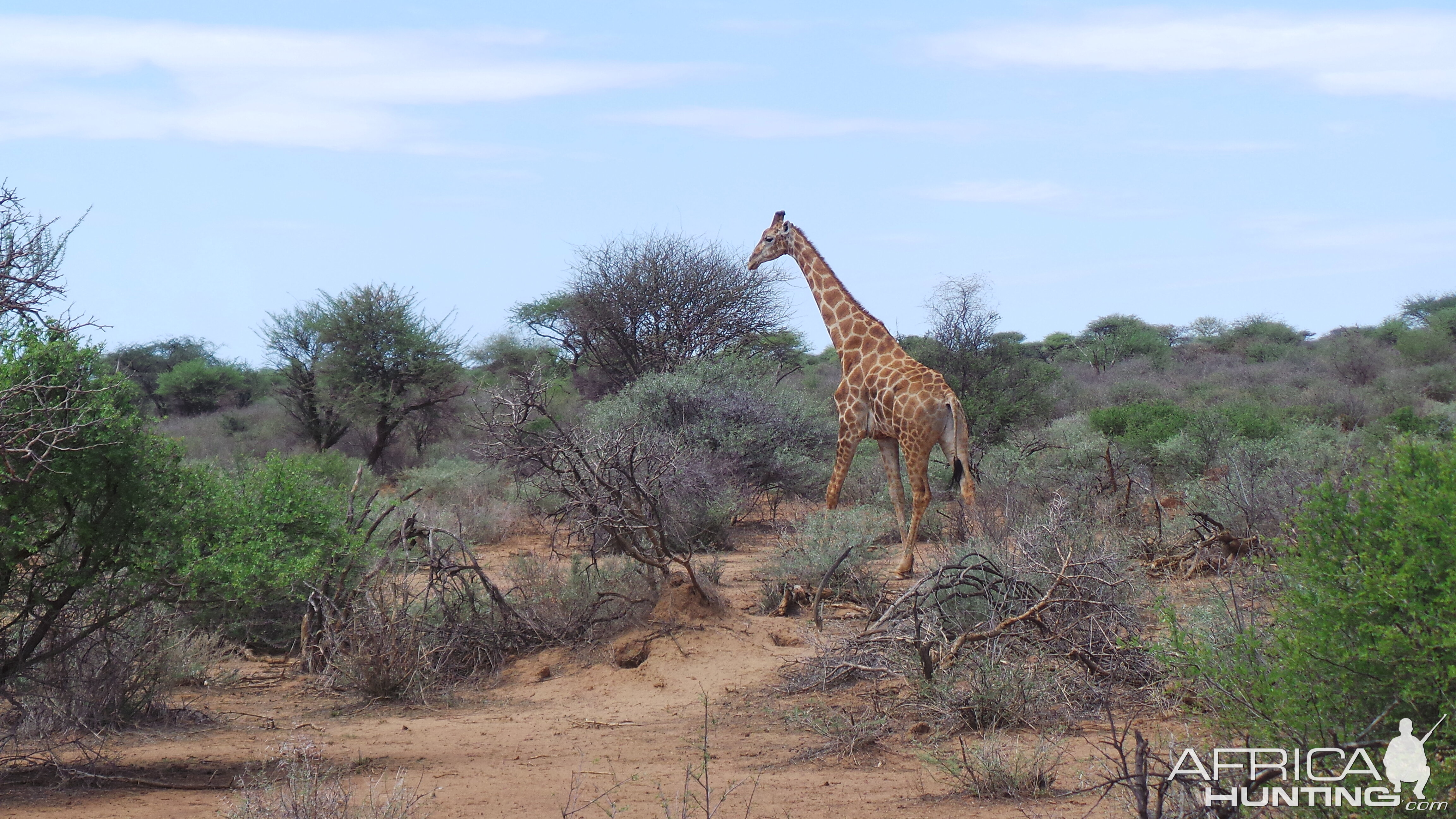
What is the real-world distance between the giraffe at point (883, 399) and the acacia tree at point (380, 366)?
38.1 ft

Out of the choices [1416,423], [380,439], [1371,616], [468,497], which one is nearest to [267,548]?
[1371,616]

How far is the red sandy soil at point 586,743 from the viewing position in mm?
4789

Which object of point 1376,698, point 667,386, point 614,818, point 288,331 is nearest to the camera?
point 1376,698

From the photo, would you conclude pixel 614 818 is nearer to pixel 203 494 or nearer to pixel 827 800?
pixel 827 800

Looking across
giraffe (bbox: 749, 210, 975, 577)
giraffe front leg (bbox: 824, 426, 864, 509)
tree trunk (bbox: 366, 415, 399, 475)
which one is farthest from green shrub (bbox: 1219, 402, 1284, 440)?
tree trunk (bbox: 366, 415, 399, 475)

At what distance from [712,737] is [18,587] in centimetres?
337

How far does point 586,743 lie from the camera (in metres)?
5.91

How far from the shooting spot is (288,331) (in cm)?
2278

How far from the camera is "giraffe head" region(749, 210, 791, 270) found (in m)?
11.4

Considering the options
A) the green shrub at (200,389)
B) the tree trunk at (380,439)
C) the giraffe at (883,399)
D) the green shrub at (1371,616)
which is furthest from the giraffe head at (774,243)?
the green shrub at (200,389)

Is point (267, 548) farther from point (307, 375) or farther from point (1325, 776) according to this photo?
point (307, 375)

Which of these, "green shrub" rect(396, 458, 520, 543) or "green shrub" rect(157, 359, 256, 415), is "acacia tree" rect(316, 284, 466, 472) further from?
"green shrub" rect(157, 359, 256, 415)

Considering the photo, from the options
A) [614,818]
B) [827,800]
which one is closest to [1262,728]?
[827,800]

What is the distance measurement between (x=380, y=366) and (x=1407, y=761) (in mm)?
20402
